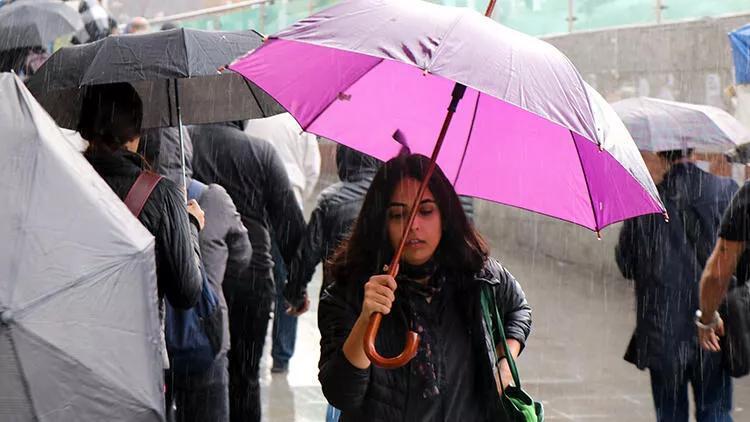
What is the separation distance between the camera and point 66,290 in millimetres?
3162

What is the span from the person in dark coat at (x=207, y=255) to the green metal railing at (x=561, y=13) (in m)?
7.64

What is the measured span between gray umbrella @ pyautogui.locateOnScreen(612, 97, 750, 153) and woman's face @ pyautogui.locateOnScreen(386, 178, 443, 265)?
290 centimetres

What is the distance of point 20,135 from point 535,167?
1.85 metres

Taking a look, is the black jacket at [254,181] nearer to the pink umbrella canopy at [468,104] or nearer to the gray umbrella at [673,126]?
the gray umbrella at [673,126]

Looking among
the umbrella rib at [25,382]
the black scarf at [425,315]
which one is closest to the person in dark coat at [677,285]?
the black scarf at [425,315]

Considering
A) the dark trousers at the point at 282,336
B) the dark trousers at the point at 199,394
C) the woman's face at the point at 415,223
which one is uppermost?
the woman's face at the point at 415,223

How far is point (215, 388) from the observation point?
6.15 m

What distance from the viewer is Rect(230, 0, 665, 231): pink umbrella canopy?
12.2ft

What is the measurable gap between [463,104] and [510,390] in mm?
1081

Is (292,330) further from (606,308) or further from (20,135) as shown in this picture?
(20,135)

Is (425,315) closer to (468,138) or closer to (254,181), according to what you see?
(468,138)

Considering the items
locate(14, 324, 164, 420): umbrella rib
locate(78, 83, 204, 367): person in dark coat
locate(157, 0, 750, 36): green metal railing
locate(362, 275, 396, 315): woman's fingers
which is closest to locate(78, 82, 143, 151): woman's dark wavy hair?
locate(78, 83, 204, 367): person in dark coat

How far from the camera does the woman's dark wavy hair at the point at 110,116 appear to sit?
15.5ft

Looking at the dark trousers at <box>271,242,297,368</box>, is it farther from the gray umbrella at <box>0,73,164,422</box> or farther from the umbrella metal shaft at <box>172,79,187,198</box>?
the gray umbrella at <box>0,73,164,422</box>
